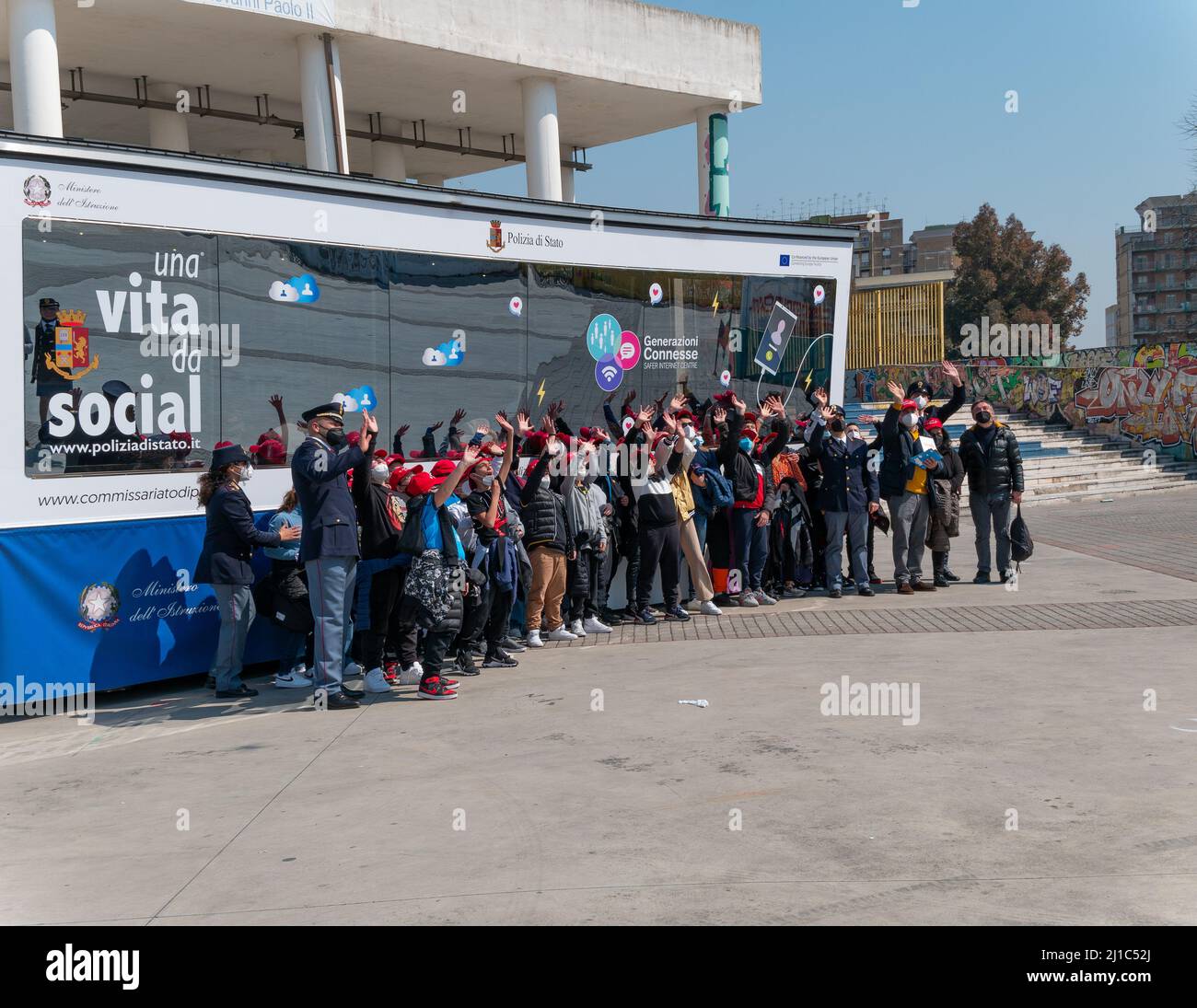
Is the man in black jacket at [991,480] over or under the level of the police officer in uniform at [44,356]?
under

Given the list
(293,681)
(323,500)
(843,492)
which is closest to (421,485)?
(323,500)

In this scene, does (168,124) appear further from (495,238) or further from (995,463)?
(995,463)

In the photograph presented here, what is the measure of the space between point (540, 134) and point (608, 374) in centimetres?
795

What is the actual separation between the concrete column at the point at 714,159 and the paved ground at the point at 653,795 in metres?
11.7

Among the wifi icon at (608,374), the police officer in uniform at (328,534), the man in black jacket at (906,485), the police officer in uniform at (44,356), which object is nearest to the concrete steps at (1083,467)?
the man in black jacket at (906,485)

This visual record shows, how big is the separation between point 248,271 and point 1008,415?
2350cm

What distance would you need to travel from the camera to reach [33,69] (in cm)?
1380

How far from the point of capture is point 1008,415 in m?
29.2

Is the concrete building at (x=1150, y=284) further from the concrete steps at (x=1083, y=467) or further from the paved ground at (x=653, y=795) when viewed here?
the paved ground at (x=653, y=795)

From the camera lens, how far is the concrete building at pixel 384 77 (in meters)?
15.7

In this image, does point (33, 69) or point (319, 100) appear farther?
point (319, 100)

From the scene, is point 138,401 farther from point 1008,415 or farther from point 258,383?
point 1008,415

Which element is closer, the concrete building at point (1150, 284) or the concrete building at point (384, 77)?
the concrete building at point (384, 77)
